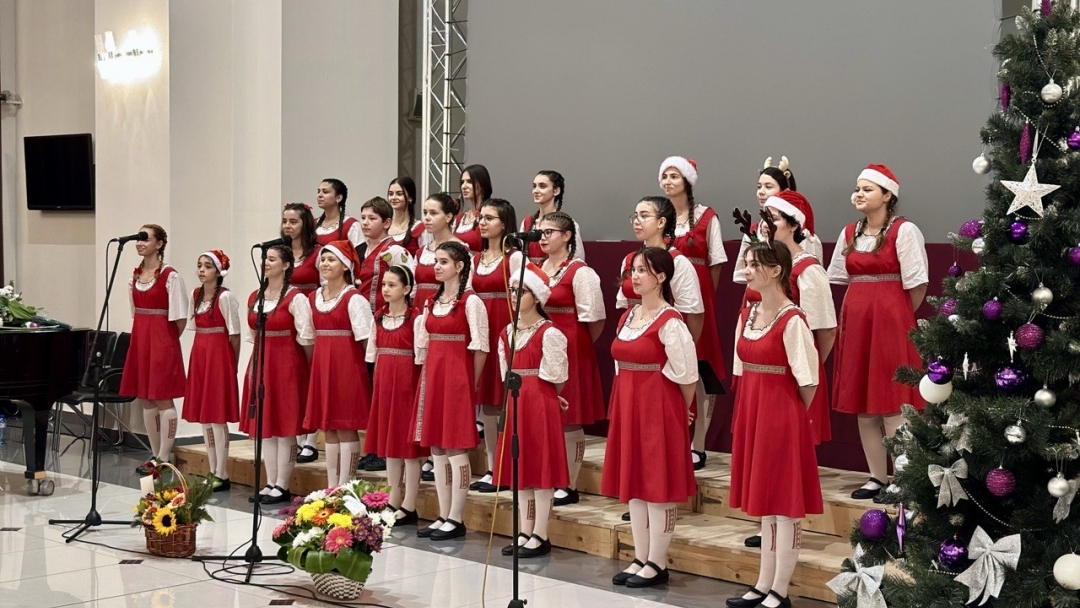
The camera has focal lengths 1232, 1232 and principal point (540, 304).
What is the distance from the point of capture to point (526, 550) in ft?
19.4

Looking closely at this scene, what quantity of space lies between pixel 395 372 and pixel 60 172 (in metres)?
5.90

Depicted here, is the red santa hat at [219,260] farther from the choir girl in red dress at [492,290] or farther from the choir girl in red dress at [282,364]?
the choir girl in red dress at [492,290]

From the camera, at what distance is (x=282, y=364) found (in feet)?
23.5

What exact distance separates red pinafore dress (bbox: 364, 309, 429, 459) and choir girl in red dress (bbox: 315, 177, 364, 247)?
160 centimetres

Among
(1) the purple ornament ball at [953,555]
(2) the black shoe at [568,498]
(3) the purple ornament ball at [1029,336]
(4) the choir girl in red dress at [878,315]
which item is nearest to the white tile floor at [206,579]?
(2) the black shoe at [568,498]

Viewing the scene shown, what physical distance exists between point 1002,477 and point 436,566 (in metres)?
3.17

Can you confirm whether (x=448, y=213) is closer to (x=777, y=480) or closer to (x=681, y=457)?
(x=681, y=457)

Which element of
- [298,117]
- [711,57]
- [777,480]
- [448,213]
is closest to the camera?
[777,480]

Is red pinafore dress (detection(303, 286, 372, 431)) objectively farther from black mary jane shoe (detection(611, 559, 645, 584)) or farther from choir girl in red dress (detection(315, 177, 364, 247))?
black mary jane shoe (detection(611, 559, 645, 584))

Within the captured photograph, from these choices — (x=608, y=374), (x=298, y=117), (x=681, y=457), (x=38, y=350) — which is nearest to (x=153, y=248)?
(x=38, y=350)

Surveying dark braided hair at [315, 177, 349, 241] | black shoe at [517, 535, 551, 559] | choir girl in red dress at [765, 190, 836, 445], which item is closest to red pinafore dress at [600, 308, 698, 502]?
choir girl in red dress at [765, 190, 836, 445]

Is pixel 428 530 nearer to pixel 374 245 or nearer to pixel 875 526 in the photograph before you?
pixel 374 245

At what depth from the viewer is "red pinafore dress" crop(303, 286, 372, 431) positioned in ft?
22.4

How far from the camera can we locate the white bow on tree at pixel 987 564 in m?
3.21
